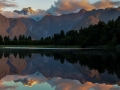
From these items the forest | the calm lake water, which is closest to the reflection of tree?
the calm lake water

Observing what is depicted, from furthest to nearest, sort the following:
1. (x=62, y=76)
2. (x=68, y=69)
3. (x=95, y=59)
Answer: (x=95, y=59), (x=68, y=69), (x=62, y=76)

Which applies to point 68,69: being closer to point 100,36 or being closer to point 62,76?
point 62,76

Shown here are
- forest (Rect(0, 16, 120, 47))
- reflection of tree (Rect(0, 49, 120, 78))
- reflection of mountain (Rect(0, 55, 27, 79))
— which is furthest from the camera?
forest (Rect(0, 16, 120, 47))

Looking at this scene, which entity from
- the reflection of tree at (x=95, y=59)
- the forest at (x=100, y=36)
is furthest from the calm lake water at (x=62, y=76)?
the forest at (x=100, y=36)

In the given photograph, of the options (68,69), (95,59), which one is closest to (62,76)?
(68,69)

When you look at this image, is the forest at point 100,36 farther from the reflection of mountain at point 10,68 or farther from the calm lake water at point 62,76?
the reflection of mountain at point 10,68

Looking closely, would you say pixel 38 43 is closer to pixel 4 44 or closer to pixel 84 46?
pixel 4 44

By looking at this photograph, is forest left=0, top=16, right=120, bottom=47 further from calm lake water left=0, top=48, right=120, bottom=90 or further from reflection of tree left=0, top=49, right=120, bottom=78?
calm lake water left=0, top=48, right=120, bottom=90

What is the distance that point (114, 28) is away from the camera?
102 m

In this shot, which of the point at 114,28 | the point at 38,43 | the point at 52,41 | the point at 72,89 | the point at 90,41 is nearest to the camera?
the point at 72,89

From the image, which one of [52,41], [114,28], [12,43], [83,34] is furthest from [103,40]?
[12,43]

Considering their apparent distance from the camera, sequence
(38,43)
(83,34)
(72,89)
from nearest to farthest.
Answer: (72,89) < (83,34) < (38,43)

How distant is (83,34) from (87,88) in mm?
111200

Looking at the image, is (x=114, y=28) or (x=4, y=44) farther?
(x=4, y=44)
